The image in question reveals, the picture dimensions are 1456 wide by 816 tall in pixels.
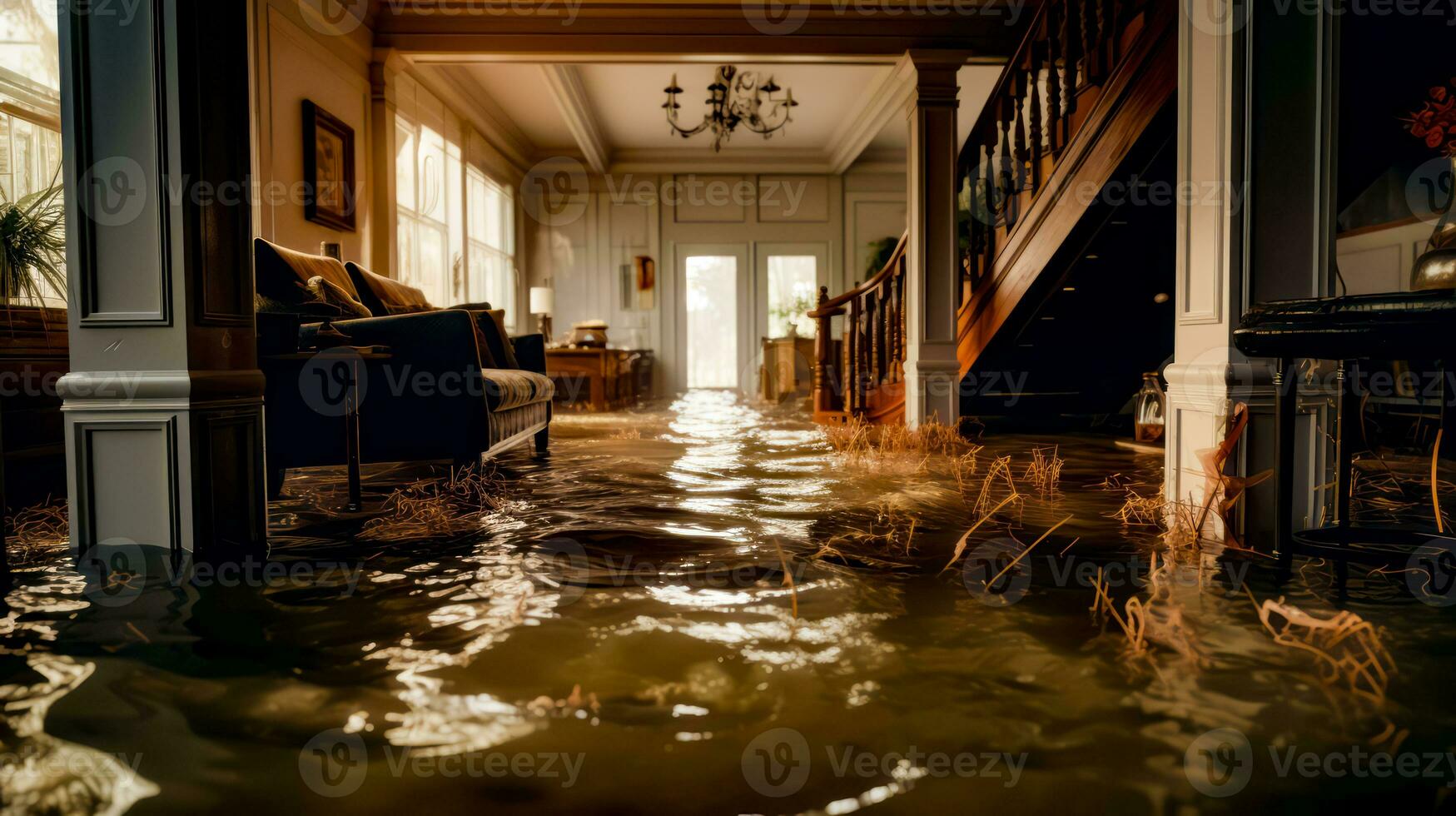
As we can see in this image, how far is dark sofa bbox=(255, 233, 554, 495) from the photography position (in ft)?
8.87

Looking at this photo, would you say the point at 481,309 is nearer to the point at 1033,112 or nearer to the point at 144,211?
the point at 144,211

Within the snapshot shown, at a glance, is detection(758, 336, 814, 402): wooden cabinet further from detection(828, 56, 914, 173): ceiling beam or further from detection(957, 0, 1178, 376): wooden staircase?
detection(957, 0, 1178, 376): wooden staircase

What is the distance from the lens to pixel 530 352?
4621 millimetres

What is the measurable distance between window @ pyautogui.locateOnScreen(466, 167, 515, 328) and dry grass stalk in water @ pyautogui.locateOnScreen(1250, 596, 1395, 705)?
718 cm

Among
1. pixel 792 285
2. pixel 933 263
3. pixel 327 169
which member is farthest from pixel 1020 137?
pixel 792 285

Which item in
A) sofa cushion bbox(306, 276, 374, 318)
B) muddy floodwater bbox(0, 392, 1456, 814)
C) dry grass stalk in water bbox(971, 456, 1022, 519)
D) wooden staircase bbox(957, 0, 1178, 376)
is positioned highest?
wooden staircase bbox(957, 0, 1178, 376)

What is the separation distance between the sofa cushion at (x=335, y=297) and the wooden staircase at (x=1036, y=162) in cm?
323

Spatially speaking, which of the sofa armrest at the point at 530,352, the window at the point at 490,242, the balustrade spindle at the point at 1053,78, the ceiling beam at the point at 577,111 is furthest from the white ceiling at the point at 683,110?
the sofa armrest at the point at 530,352

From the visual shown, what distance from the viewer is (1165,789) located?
3.12ft

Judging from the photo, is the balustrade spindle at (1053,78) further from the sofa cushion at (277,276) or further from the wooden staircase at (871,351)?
Answer: the sofa cushion at (277,276)

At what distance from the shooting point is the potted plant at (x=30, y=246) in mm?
2662

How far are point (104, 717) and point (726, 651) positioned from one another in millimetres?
932

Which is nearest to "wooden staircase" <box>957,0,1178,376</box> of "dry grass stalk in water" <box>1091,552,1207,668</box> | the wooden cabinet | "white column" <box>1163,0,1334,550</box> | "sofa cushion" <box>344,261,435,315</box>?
"white column" <box>1163,0,1334,550</box>

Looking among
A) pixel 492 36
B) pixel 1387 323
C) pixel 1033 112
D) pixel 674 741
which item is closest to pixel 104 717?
pixel 674 741
